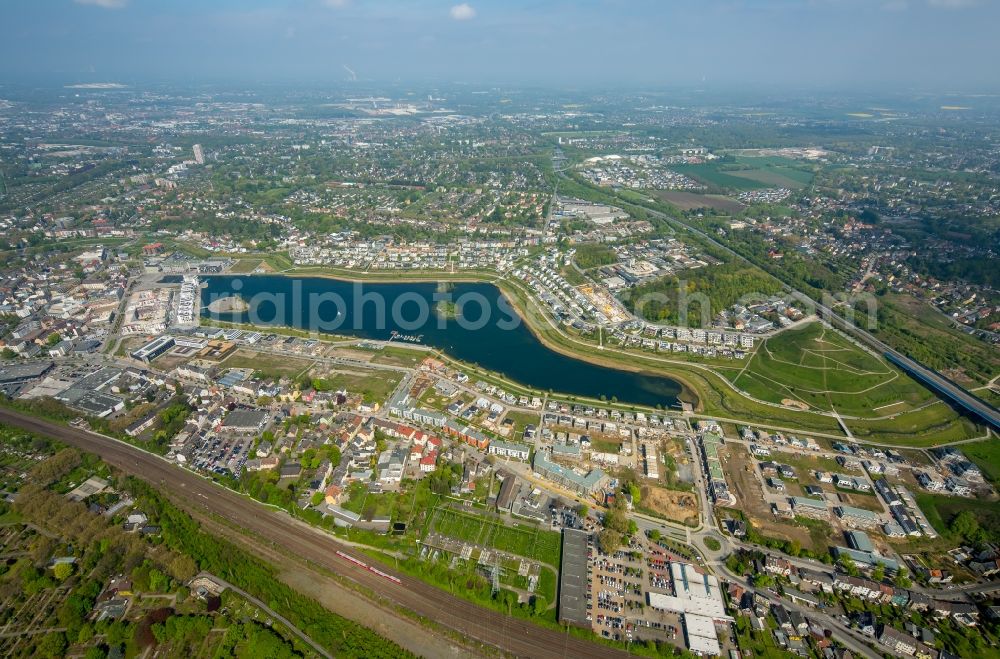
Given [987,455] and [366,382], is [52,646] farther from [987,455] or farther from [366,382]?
[987,455]

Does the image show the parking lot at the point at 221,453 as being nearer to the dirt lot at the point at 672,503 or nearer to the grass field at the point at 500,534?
the grass field at the point at 500,534

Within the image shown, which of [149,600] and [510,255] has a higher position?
[510,255]

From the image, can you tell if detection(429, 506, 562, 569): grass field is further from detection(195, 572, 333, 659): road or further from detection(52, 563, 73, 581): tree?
detection(52, 563, 73, 581): tree

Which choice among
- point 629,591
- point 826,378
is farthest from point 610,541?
point 826,378

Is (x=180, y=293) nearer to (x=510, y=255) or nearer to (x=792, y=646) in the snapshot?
(x=510, y=255)

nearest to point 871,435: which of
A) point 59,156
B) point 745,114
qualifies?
point 59,156
